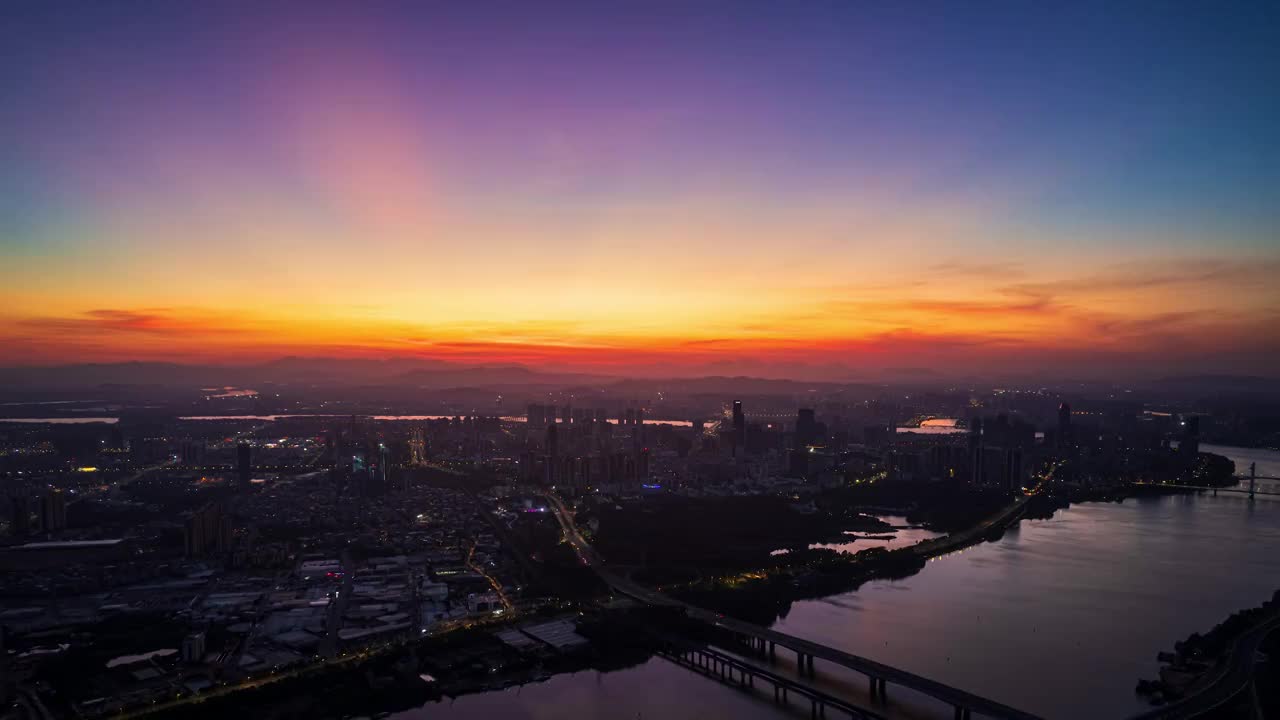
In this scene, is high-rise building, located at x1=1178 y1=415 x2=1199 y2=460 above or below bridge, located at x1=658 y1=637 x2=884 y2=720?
above

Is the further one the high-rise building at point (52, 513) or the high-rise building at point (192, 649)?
the high-rise building at point (52, 513)

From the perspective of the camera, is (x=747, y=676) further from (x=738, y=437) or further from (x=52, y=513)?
(x=738, y=437)

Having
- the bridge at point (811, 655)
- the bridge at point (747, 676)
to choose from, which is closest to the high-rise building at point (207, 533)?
the bridge at point (811, 655)

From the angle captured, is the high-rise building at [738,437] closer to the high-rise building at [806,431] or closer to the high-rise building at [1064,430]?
the high-rise building at [806,431]

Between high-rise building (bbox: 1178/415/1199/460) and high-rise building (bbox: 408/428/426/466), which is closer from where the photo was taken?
high-rise building (bbox: 1178/415/1199/460)

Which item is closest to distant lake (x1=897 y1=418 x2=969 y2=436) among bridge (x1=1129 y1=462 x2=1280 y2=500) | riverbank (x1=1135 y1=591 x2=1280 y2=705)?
bridge (x1=1129 y1=462 x2=1280 y2=500)

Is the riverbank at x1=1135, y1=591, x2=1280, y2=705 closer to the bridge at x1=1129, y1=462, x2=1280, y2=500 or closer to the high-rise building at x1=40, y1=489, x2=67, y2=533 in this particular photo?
the bridge at x1=1129, y1=462, x2=1280, y2=500

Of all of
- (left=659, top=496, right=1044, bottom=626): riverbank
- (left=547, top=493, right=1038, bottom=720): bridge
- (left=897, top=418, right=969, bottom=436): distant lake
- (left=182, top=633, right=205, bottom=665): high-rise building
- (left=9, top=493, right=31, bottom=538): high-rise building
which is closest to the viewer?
(left=547, top=493, right=1038, bottom=720): bridge

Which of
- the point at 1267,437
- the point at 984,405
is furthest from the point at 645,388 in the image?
the point at 1267,437
